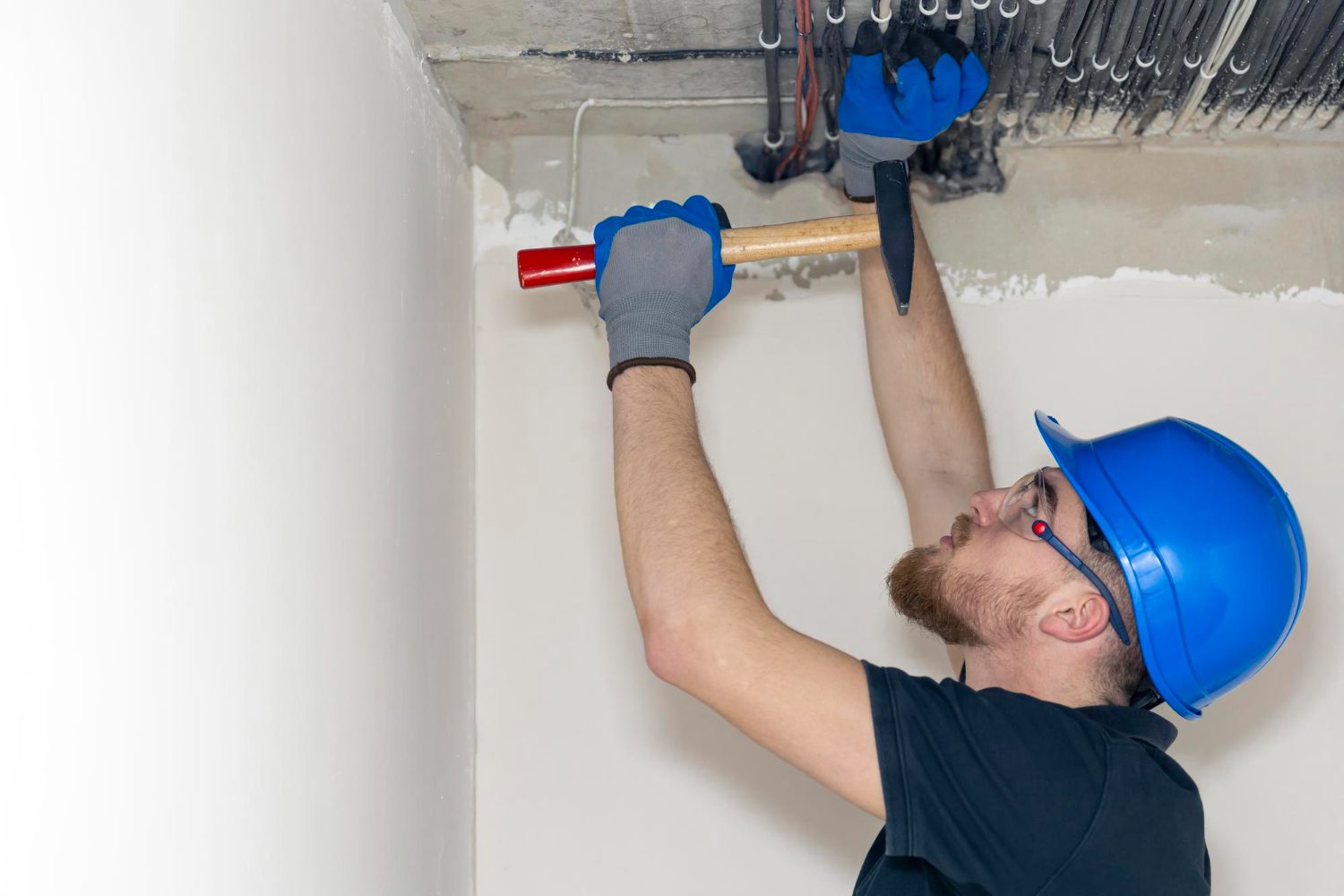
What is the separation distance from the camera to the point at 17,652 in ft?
2.29

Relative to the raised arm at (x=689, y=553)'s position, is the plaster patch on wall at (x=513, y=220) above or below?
above

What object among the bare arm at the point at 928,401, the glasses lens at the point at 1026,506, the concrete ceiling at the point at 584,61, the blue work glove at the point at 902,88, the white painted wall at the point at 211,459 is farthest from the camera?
the bare arm at the point at 928,401

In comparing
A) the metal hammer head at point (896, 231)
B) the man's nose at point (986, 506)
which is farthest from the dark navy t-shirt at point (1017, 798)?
the metal hammer head at point (896, 231)

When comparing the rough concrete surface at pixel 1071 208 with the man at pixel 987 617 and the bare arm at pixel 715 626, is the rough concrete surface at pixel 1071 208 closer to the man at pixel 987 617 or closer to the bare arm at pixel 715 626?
the man at pixel 987 617

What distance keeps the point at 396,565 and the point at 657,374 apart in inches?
17.1

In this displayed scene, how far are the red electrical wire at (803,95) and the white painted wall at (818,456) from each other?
0.07m

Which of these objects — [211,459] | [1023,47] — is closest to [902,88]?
[1023,47]

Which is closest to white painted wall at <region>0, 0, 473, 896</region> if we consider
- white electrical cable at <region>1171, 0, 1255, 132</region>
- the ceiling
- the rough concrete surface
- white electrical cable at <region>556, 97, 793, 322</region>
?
the ceiling

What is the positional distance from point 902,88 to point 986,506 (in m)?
0.62

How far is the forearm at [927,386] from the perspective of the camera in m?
1.94

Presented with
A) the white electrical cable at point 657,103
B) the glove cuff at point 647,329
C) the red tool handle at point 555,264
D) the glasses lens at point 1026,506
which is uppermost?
the white electrical cable at point 657,103

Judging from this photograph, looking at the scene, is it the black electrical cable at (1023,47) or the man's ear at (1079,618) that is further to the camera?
the black electrical cable at (1023,47)

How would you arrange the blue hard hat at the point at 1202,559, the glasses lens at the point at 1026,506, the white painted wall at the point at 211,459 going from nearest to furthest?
the white painted wall at the point at 211,459, the blue hard hat at the point at 1202,559, the glasses lens at the point at 1026,506

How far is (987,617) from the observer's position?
154cm
